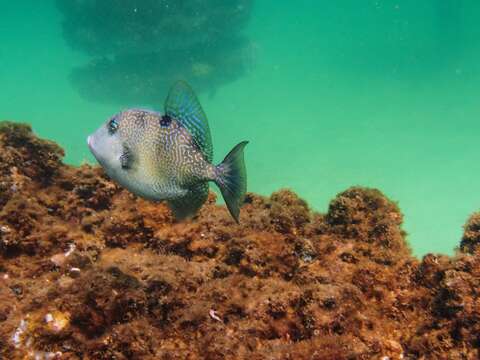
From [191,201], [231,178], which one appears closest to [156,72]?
[191,201]

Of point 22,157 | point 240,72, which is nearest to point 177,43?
point 240,72

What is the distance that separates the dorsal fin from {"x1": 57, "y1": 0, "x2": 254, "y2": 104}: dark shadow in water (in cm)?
2721

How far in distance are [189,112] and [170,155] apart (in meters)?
0.32

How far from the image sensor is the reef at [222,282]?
7.64 ft

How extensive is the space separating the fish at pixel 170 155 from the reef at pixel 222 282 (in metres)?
0.85

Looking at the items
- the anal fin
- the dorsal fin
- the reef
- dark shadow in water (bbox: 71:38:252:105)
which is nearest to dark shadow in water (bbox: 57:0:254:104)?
dark shadow in water (bbox: 71:38:252:105)

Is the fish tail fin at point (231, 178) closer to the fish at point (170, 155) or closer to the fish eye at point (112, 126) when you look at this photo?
the fish at point (170, 155)

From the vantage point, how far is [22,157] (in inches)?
177

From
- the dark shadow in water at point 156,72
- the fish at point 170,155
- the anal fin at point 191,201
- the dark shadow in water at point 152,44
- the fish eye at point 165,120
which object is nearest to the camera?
the fish at point 170,155

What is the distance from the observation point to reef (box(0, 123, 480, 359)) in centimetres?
233

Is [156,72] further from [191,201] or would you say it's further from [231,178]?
[231,178]

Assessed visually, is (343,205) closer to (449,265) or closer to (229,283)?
(449,265)

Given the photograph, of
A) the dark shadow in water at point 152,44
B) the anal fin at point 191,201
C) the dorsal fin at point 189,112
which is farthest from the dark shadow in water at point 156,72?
the anal fin at point 191,201

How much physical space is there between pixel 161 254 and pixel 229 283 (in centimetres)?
84
